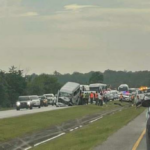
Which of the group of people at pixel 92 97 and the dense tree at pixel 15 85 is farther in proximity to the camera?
the dense tree at pixel 15 85

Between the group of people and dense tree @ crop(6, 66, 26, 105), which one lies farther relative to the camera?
dense tree @ crop(6, 66, 26, 105)

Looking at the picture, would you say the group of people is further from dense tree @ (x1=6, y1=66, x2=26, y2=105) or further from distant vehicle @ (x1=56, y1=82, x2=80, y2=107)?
dense tree @ (x1=6, y1=66, x2=26, y2=105)

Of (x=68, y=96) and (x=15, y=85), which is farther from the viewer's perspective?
(x=15, y=85)

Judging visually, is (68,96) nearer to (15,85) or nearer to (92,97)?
(92,97)

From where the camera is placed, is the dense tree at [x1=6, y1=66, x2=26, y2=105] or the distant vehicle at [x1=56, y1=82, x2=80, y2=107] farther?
the dense tree at [x1=6, y1=66, x2=26, y2=105]

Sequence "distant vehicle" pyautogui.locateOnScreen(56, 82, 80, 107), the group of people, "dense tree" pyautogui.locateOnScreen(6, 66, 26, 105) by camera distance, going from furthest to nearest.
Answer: "dense tree" pyautogui.locateOnScreen(6, 66, 26, 105) < "distant vehicle" pyautogui.locateOnScreen(56, 82, 80, 107) < the group of people

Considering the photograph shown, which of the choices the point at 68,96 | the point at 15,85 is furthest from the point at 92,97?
the point at 15,85

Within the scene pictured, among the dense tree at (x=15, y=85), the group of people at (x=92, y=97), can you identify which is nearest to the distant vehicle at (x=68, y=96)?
the group of people at (x=92, y=97)

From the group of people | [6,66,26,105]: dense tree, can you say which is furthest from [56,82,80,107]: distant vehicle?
[6,66,26,105]: dense tree

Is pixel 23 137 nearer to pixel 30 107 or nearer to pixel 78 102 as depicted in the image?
pixel 30 107

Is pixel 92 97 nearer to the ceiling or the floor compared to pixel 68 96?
nearer to the floor

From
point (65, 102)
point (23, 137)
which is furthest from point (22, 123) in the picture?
point (65, 102)

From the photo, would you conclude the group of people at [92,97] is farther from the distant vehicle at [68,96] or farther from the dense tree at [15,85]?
the dense tree at [15,85]

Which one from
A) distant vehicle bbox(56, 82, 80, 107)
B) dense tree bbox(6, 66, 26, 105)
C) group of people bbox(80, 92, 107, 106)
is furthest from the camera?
dense tree bbox(6, 66, 26, 105)
